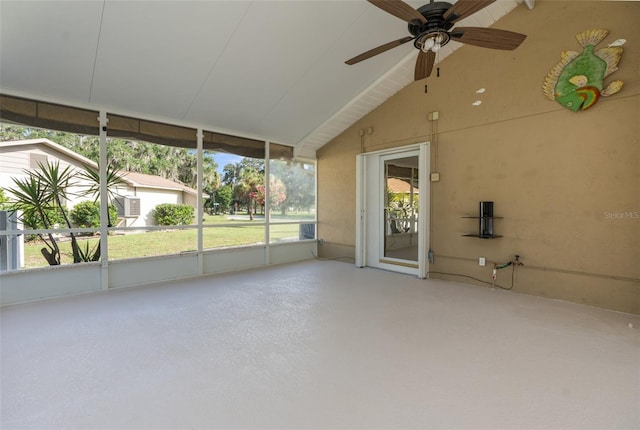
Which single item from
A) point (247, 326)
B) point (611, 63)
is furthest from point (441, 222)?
point (247, 326)

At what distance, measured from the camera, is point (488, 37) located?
253 cm

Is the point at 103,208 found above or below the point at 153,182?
below

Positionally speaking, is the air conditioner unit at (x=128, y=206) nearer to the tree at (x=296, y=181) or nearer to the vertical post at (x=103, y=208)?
the vertical post at (x=103, y=208)

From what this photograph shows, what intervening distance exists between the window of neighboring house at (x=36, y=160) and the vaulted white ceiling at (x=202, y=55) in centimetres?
70

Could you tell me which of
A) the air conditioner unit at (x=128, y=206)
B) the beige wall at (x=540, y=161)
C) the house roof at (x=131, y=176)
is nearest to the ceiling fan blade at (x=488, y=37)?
the beige wall at (x=540, y=161)

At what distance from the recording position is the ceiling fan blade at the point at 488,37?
2.42m

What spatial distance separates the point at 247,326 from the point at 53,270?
2773 millimetres

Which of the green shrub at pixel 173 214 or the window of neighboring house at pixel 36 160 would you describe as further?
the green shrub at pixel 173 214

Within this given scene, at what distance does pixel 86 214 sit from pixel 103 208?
260 mm

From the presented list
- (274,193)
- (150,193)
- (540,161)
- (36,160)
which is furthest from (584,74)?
(36,160)

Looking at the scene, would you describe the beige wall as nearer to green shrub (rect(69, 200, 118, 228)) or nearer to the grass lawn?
the grass lawn

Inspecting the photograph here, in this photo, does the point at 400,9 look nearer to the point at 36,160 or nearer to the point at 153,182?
the point at 153,182

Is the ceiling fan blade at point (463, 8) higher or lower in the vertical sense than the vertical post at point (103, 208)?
higher

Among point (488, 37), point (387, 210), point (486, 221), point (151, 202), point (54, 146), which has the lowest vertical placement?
point (486, 221)
